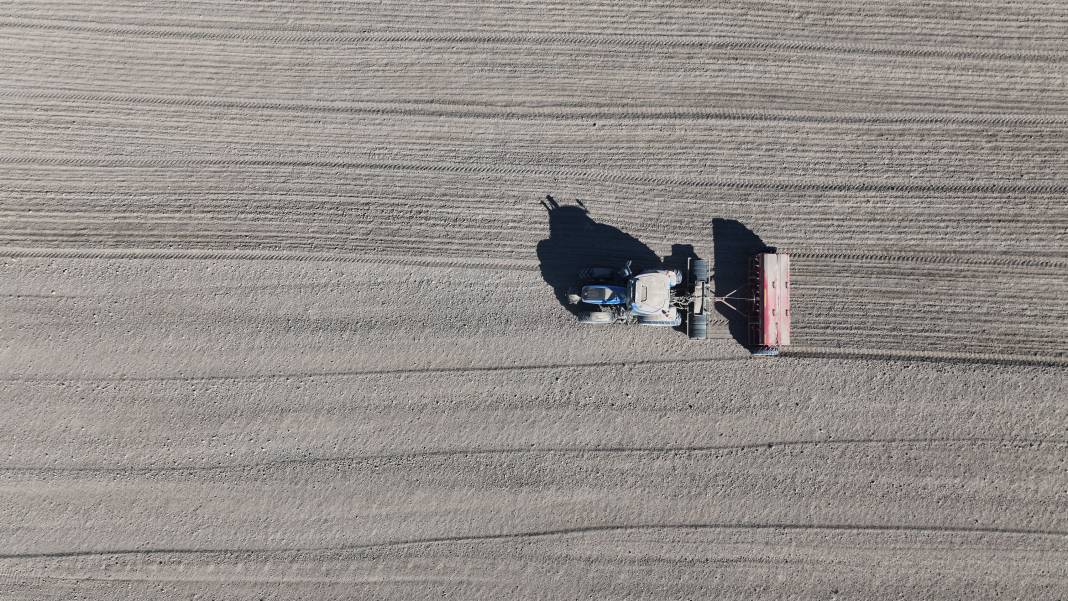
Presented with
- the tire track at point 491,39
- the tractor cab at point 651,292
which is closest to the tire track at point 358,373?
the tractor cab at point 651,292

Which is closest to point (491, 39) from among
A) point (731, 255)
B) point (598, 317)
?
point (598, 317)

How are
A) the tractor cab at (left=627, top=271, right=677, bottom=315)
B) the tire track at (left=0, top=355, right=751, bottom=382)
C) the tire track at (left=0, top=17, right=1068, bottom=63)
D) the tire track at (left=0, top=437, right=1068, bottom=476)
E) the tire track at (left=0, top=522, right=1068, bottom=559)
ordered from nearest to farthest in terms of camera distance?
the tractor cab at (left=627, top=271, right=677, bottom=315) < the tire track at (left=0, top=522, right=1068, bottom=559) < the tire track at (left=0, top=437, right=1068, bottom=476) < the tire track at (left=0, top=355, right=751, bottom=382) < the tire track at (left=0, top=17, right=1068, bottom=63)

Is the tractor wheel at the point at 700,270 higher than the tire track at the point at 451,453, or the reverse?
the tractor wheel at the point at 700,270

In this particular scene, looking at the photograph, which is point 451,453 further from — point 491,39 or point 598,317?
point 491,39

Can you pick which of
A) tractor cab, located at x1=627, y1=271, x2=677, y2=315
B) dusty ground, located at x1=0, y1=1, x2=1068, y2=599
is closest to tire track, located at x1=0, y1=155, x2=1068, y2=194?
dusty ground, located at x1=0, y1=1, x2=1068, y2=599

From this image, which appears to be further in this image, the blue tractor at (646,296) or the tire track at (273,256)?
the tire track at (273,256)

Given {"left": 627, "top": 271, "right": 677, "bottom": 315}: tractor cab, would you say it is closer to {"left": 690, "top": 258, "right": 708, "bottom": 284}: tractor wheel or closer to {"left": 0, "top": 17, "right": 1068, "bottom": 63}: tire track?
{"left": 690, "top": 258, "right": 708, "bottom": 284}: tractor wheel

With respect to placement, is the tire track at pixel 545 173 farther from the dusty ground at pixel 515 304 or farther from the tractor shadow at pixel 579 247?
the tractor shadow at pixel 579 247

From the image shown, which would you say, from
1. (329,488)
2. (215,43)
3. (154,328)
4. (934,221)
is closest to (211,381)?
(154,328)
